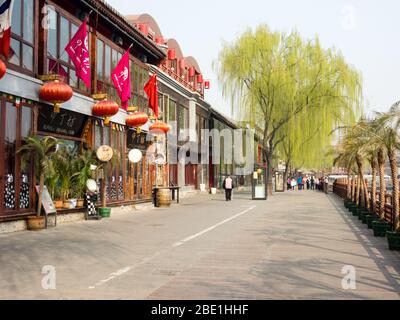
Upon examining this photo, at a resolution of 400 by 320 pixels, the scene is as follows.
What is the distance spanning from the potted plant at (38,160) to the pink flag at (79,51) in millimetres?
3079

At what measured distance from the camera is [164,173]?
2906 centimetres

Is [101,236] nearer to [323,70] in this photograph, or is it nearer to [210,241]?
[210,241]

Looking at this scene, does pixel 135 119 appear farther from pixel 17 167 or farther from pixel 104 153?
pixel 17 167

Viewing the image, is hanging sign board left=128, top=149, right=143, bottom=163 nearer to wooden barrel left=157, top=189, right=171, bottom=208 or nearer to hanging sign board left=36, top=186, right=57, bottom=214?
wooden barrel left=157, top=189, right=171, bottom=208

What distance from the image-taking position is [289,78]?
113ft

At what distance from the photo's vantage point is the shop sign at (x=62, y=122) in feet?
49.9

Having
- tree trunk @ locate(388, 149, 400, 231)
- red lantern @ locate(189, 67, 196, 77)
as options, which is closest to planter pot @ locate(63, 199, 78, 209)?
tree trunk @ locate(388, 149, 400, 231)

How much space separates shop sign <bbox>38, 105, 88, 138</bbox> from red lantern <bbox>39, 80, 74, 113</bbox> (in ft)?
1.76

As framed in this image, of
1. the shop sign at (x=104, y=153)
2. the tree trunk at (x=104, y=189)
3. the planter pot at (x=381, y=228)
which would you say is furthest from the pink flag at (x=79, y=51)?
the planter pot at (x=381, y=228)

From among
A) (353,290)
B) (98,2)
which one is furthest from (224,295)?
(98,2)

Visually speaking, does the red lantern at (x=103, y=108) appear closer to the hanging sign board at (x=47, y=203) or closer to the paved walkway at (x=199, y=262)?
the hanging sign board at (x=47, y=203)

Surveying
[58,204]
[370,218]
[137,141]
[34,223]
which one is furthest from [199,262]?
[137,141]

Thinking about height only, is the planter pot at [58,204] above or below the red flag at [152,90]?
below

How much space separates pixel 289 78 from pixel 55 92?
74.4ft
